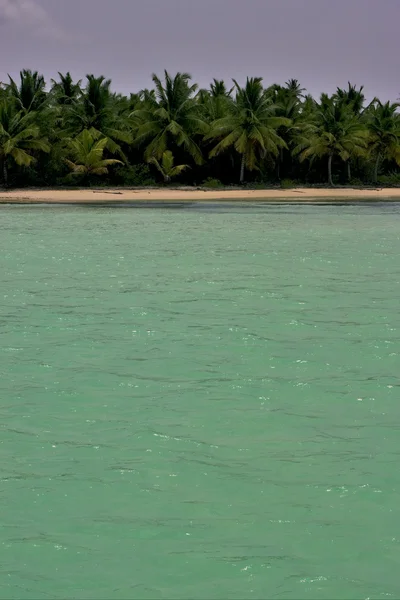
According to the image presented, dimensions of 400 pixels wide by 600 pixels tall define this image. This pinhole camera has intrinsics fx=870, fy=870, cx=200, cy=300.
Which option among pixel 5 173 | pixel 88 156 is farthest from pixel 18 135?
pixel 5 173

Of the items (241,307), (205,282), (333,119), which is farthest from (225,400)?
(333,119)

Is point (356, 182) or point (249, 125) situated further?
point (356, 182)

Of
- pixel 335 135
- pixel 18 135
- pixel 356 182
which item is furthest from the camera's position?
pixel 356 182

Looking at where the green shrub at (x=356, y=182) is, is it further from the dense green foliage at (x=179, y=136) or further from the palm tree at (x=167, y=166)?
the palm tree at (x=167, y=166)

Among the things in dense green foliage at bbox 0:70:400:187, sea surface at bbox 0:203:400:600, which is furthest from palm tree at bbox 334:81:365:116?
sea surface at bbox 0:203:400:600

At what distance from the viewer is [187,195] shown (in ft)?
144

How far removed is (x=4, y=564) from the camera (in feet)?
11.8

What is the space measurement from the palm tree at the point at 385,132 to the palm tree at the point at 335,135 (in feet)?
3.57

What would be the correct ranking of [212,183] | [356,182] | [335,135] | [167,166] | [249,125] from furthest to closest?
[356,182]
[212,183]
[335,135]
[167,166]
[249,125]

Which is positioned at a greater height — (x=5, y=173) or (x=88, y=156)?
(x=88, y=156)

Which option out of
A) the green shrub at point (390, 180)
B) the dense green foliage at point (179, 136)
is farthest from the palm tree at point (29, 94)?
the green shrub at point (390, 180)

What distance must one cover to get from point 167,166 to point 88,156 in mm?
4562

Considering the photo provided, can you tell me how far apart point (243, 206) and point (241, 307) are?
28317 millimetres

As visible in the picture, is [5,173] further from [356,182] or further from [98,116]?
[356,182]
